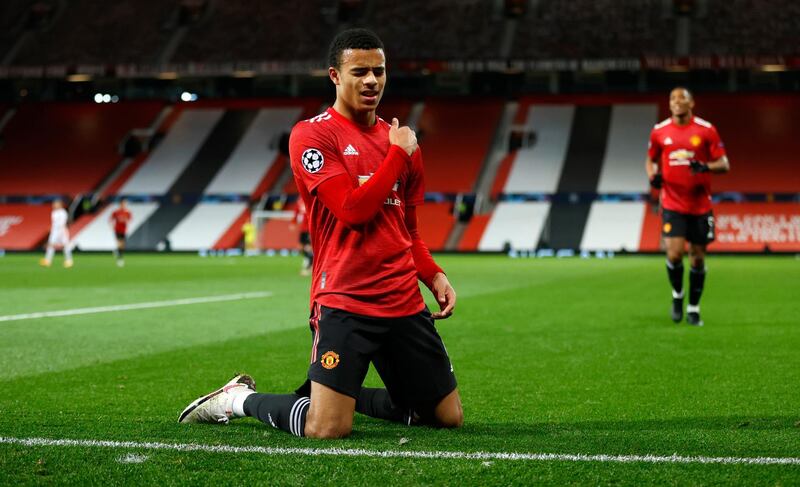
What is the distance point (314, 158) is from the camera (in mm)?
5434

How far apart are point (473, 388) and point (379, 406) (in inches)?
65.3

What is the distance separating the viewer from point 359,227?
544 centimetres

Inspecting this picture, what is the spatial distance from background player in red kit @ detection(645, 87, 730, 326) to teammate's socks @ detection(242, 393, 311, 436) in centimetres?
757

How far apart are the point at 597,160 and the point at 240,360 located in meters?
35.0

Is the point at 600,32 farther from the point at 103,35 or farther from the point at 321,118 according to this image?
the point at 321,118

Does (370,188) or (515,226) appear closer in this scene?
(370,188)

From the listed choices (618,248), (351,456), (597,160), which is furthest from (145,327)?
(597,160)

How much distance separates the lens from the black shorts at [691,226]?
39.9ft

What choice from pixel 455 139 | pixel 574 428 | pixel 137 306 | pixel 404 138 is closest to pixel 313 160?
pixel 404 138

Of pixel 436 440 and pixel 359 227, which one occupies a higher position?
pixel 359 227

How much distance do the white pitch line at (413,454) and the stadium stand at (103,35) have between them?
135 feet

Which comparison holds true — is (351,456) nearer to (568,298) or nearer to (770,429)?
(770,429)

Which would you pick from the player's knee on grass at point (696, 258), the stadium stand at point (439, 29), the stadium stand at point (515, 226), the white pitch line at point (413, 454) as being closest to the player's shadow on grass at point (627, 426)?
the white pitch line at point (413, 454)

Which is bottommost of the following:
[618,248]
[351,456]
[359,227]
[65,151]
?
[351,456]
